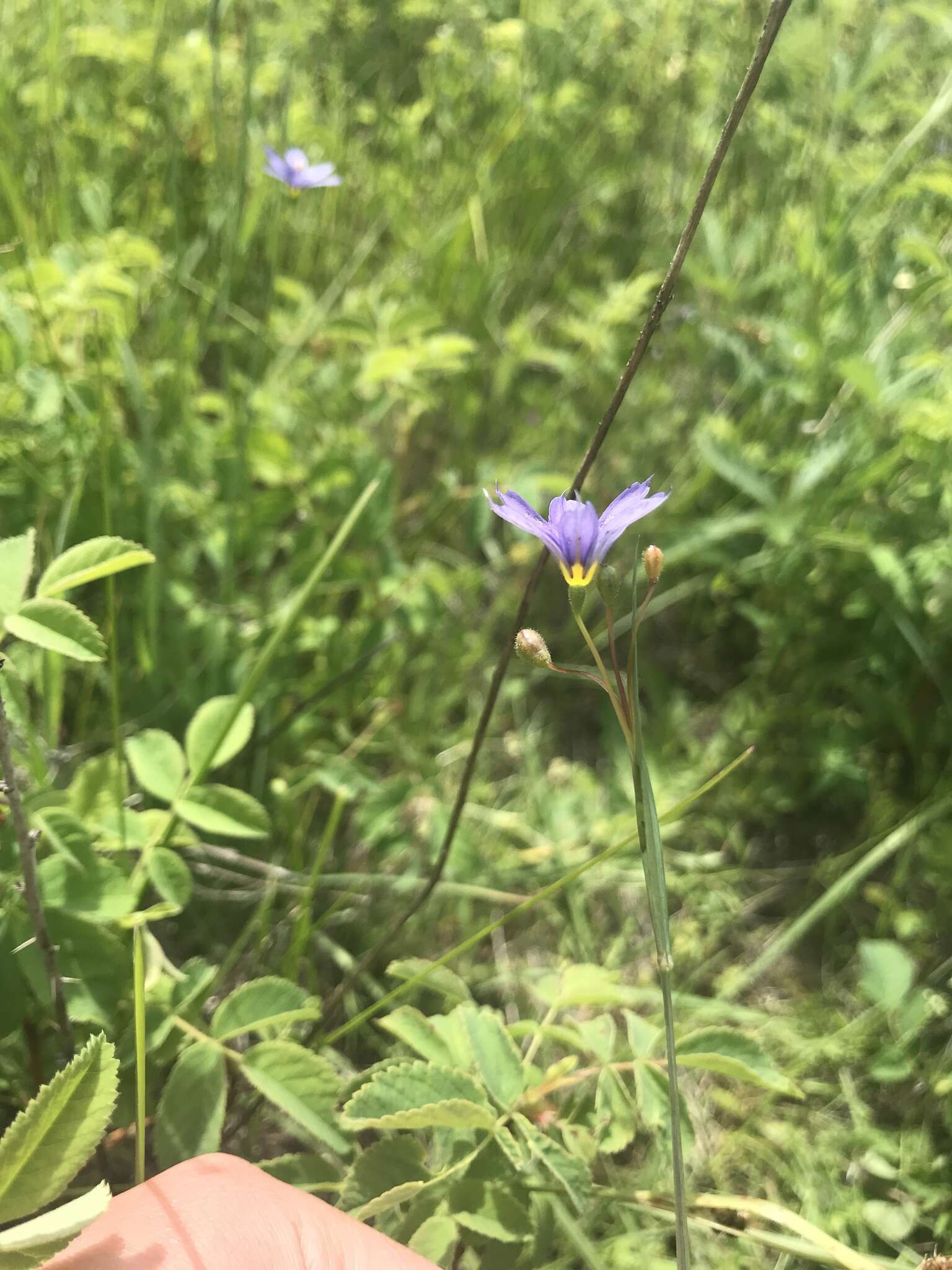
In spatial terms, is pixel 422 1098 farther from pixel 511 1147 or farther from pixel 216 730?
pixel 216 730

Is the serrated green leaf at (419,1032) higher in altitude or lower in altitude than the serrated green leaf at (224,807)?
lower

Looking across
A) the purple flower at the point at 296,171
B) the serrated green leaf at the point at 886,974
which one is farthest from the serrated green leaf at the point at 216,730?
the serrated green leaf at the point at 886,974

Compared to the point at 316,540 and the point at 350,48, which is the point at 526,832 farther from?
the point at 350,48

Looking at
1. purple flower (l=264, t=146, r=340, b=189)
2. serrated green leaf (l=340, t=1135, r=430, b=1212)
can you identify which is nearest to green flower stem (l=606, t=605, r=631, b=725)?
serrated green leaf (l=340, t=1135, r=430, b=1212)

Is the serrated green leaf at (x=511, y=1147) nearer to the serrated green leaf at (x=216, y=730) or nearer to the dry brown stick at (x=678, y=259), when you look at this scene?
the dry brown stick at (x=678, y=259)

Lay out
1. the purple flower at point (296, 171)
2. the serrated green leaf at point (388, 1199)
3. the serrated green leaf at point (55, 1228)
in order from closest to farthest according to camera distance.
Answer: the serrated green leaf at point (55, 1228)
the serrated green leaf at point (388, 1199)
the purple flower at point (296, 171)

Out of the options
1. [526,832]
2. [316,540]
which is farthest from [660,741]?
[316,540]

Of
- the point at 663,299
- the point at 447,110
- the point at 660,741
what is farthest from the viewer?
the point at 447,110
